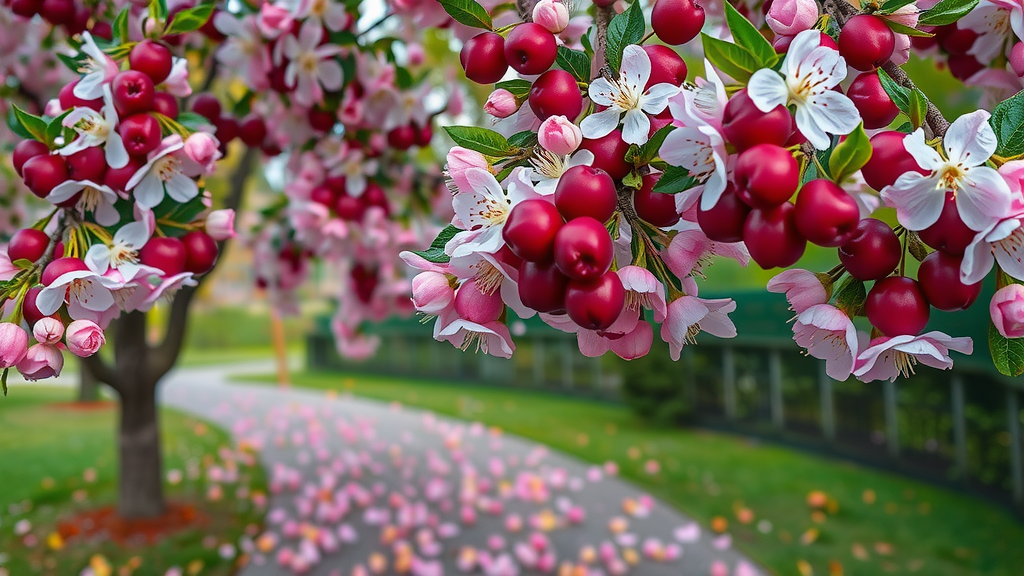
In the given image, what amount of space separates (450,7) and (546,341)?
23.7 feet

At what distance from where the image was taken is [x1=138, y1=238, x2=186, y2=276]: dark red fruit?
103cm

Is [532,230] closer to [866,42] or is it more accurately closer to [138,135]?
[866,42]

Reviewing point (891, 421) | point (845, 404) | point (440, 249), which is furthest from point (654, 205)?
point (845, 404)

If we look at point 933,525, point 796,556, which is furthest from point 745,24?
point 933,525

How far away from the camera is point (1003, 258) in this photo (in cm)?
71

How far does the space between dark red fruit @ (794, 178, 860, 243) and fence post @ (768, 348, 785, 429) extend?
5105 millimetres

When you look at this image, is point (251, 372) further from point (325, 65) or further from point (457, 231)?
point (457, 231)

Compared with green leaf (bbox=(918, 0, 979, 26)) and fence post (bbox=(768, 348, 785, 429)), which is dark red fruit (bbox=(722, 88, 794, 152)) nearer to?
green leaf (bbox=(918, 0, 979, 26))

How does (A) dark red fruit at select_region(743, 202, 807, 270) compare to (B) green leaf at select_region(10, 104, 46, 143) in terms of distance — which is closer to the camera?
(A) dark red fruit at select_region(743, 202, 807, 270)

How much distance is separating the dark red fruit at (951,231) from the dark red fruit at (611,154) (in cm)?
33

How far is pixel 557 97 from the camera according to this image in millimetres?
815

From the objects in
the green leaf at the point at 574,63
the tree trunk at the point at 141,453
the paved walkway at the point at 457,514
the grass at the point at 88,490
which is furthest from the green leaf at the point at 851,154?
the tree trunk at the point at 141,453

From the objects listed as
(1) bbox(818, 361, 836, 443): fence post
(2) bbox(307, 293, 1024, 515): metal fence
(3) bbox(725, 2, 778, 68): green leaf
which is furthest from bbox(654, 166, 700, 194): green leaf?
(1) bbox(818, 361, 836, 443): fence post

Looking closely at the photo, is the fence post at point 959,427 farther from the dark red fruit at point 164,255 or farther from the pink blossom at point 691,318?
the dark red fruit at point 164,255
